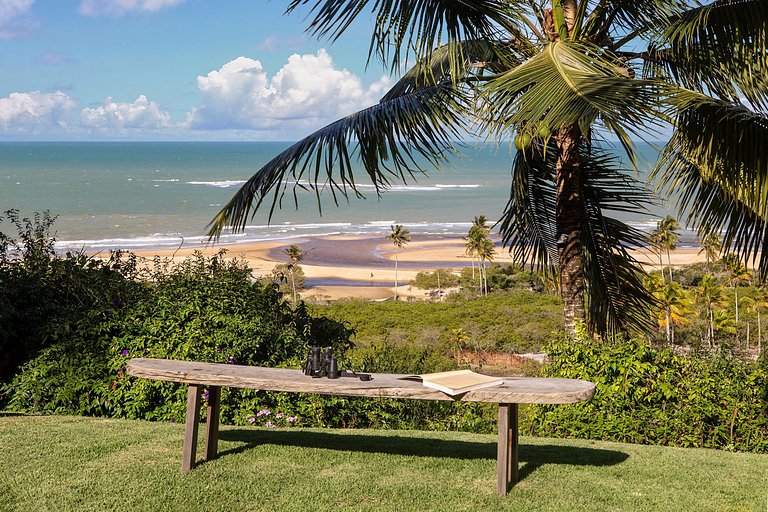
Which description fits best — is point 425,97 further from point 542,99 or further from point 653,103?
point 653,103

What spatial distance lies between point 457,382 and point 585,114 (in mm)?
1622

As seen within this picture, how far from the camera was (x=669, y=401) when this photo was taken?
608 centimetres

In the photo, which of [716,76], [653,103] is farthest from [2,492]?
[716,76]

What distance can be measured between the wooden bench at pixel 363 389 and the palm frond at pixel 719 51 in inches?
113

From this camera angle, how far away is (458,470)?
460 centimetres

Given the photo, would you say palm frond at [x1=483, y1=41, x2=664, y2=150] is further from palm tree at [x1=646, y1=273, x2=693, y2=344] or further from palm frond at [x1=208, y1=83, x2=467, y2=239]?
palm tree at [x1=646, y1=273, x2=693, y2=344]

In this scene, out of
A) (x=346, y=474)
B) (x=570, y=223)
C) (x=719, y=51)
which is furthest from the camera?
(x=570, y=223)

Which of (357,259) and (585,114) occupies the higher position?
(585,114)

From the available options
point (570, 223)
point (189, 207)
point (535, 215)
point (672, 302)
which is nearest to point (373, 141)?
point (570, 223)

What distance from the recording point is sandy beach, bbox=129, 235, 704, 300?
3412 cm

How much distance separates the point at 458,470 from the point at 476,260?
129 feet

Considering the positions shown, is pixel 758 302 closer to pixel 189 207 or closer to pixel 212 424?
pixel 212 424

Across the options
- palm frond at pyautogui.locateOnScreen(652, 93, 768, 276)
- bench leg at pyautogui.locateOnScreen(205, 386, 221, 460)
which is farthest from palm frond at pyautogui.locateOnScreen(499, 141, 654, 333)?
bench leg at pyautogui.locateOnScreen(205, 386, 221, 460)

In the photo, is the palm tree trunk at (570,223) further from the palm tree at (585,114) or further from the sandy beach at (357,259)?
the sandy beach at (357,259)
